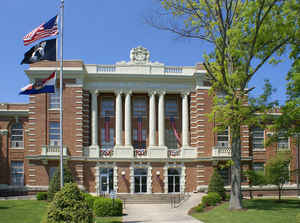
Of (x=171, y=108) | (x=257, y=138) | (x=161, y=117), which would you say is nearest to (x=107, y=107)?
(x=161, y=117)

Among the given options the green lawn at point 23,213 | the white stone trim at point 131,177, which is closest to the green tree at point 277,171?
the white stone trim at point 131,177

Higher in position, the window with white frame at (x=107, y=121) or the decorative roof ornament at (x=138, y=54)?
the decorative roof ornament at (x=138, y=54)

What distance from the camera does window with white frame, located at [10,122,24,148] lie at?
41156 mm

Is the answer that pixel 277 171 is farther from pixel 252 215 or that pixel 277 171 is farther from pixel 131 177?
pixel 131 177

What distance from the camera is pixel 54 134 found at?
38531 mm

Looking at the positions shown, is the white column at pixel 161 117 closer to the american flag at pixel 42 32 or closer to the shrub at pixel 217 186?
the shrub at pixel 217 186

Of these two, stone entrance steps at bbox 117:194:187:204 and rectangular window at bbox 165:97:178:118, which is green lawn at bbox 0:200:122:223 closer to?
stone entrance steps at bbox 117:194:187:204

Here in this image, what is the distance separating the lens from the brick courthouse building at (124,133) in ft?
126

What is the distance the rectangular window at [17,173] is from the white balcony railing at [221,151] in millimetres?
20302

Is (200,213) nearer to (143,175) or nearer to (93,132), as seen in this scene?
(143,175)

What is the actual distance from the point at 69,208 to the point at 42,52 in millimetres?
10740

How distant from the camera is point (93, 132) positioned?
131ft

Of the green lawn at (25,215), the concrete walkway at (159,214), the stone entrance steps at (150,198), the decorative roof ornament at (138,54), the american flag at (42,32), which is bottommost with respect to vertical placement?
the stone entrance steps at (150,198)

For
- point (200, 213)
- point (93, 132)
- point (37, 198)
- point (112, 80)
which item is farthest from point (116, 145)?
point (200, 213)
